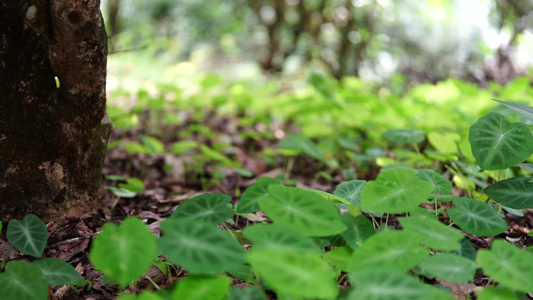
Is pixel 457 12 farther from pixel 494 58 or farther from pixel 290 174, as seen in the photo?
pixel 290 174

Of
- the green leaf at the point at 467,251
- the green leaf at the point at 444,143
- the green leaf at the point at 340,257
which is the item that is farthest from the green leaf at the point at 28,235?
the green leaf at the point at 444,143

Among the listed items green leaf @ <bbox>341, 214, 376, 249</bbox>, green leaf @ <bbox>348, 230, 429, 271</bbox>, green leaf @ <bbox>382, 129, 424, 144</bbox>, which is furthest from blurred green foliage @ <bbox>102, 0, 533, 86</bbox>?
green leaf @ <bbox>348, 230, 429, 271</bbox>

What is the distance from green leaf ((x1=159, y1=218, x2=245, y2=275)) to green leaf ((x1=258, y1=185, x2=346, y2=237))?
0.15m

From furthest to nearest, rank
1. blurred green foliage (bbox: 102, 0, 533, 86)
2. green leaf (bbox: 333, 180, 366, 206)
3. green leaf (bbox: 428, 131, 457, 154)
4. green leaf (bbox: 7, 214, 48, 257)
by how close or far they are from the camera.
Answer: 1. blurred green foliage (bbox: 102, 0, 533, 86)
2. green leaf (bbox: 428, 131, 457, 154)
3. green leaf (bbox: 333, 180, 366, 206)
4. green leaf (bbox: 7, 214, 48, 257)

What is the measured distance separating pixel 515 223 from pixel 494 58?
4.03m

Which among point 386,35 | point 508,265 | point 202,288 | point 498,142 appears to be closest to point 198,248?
point 202,288

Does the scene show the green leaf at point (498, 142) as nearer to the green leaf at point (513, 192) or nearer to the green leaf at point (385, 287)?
the green leaf at point (513, 192)

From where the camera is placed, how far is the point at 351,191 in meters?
1.17

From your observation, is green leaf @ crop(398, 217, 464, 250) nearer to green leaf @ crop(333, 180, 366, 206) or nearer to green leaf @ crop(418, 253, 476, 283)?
green leaf @ crop(418, 253, 476, 283)

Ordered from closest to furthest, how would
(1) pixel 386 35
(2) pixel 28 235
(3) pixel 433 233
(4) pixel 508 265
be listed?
1. (4) pixel 508 265
2. (3) pixel 433 233
3. (2) pixel 28 235
4. (1) pixel 386 35

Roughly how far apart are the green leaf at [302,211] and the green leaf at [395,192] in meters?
0.11

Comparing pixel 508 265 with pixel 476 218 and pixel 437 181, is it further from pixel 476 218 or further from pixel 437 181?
pixel 437 181

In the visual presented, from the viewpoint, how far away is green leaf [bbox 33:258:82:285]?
95cm

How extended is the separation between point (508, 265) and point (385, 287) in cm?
28
